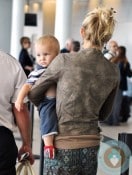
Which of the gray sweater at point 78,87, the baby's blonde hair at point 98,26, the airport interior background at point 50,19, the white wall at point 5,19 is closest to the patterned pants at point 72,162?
the gray sweater at point 78,87

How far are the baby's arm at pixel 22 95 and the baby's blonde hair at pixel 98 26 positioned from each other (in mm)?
439

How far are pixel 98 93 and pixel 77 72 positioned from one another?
0.18m

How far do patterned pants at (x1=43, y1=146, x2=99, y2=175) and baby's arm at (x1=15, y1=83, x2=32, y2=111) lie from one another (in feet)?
1.15

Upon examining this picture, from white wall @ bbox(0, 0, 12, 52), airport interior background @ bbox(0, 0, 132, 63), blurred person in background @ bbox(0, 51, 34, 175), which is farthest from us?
white wall @ bbox(0, 0, 12, 52)

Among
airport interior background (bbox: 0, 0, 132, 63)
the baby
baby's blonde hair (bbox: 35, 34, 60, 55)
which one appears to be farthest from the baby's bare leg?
airport interior background (bbox: 0, 0, 132, 63)

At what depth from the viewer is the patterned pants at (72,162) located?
2.60 meters

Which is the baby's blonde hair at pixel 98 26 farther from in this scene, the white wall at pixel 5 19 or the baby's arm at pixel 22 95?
the white wall at pixel 5 19

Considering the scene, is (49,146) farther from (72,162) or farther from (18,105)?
(18,105)

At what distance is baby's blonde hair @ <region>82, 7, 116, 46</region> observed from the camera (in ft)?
8.26

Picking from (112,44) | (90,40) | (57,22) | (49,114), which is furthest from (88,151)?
(57,22)

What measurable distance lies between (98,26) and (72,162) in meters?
0.80

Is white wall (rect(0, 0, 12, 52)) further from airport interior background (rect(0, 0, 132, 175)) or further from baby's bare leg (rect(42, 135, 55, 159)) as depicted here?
baby's bare leg (rect(42, 135, 55, 159))

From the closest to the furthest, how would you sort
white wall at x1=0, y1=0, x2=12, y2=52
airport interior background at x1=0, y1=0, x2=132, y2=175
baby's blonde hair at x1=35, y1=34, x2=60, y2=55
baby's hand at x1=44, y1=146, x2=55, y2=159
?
baby's hand at x1=44, y1=146, x2=55, y2=159 < baby's blonde hair at x1=35, y1=34, x2=60, y2=55 < airport interior background at x1=0, y1=0, x2=132, y2=175 < white wall at x1=0, y1=0, x2=12, y2=52

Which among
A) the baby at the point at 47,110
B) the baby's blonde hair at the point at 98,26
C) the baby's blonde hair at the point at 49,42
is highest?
the baby's blonde hair at the point at 98,26
